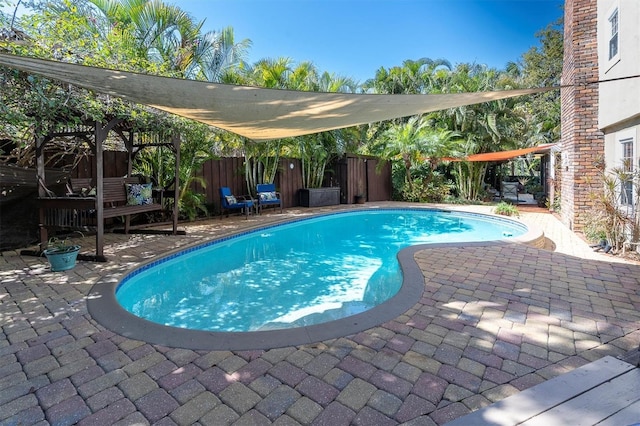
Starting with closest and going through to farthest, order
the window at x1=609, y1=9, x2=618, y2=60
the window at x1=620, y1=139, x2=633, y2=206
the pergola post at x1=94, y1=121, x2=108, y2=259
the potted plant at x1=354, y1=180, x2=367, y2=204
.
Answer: the pergola post at x1=94, y1=121, x2=108, y2=259
the window at x1=620, y1=139, x2=633, y2=206
the window at x1=609, y1=9, x2=618, y2=60
the potted plant at x1=354, y1=180, x2=367, y2=204

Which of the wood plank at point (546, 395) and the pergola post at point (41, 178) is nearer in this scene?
the wood plank at point (546, 395)

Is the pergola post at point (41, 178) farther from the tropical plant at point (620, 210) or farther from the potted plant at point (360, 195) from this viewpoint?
the potted plant at point (360, 195)

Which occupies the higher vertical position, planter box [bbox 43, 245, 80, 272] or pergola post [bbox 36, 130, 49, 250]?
pergola post [bbox 36, 130, 49, 250]

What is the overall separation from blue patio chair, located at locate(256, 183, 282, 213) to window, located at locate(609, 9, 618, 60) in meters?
8.26

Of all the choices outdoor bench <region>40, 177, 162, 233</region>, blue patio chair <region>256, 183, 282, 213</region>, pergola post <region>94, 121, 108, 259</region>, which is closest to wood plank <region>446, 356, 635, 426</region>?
pergola post <region>94, 121, 108, 259</region>

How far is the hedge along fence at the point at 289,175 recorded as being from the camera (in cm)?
773

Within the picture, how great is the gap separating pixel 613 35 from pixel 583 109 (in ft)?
4.55

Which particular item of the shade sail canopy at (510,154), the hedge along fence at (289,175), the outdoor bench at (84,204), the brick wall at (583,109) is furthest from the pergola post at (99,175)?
the shade sail canopy at (510,154)

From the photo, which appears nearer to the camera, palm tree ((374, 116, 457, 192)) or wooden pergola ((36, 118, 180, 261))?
wooden pergola ((36, 118, 180, 261))

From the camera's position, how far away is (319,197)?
12664 mm

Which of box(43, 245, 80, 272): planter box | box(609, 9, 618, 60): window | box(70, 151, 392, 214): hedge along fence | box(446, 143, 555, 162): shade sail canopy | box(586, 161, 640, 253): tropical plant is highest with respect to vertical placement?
box(609, 9, 618, 60): window

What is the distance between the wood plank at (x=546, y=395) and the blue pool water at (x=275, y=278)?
210 centimetres

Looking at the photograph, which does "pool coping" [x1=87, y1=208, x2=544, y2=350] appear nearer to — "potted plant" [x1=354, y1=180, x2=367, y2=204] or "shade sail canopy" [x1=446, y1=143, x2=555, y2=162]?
"shade sail canopy" [x1=446, y1=143, x2=555, y2=162]

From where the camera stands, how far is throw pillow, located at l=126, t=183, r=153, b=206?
6.27 m
